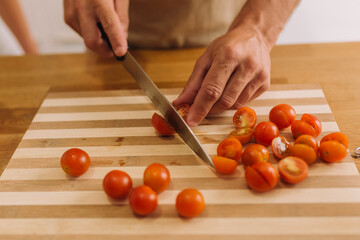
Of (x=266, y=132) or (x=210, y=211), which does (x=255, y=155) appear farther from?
(x=210, y=211)

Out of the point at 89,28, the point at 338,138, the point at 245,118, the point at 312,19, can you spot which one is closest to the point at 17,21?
the point at 89,28

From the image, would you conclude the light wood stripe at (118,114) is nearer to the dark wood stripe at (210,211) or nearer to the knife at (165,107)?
the knife at (165,107)

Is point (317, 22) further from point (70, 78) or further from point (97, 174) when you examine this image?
point (97, 174)

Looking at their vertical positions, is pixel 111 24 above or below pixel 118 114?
above

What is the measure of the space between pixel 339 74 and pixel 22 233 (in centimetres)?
165

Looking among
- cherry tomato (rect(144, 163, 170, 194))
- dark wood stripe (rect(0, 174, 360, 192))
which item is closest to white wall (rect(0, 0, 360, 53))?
dark wood stripe (rect(0, 174, 360, 192))

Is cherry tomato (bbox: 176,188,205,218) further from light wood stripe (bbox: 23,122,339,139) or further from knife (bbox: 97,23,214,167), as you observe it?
light wood stripe (bbox: 23,122,339,139)

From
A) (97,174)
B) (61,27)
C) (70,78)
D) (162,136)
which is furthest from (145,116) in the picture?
(61,27)

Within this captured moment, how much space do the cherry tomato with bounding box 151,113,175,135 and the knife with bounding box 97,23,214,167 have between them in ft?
0.08

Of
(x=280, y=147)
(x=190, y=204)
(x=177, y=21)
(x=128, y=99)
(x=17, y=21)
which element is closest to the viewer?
(x=190, y=204)

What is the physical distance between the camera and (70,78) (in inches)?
73.9

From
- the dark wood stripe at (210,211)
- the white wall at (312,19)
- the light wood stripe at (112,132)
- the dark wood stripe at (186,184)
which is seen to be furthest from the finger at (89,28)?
the white wall at (312,19)

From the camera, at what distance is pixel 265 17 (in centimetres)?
156

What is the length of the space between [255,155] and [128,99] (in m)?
0.75
